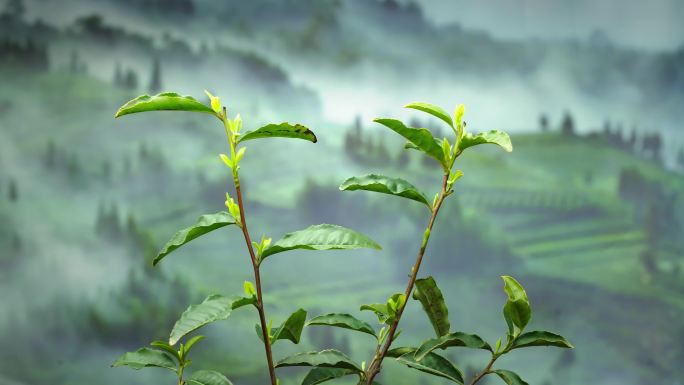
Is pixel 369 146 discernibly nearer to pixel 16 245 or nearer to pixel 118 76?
pixel 118 76

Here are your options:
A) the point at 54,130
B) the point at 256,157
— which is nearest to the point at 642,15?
the point at 256,157

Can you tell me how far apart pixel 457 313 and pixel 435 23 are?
3.53 feet

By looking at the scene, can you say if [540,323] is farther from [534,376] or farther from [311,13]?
[311,13]

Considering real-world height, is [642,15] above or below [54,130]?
above

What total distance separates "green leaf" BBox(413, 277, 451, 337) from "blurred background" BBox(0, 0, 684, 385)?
181cm

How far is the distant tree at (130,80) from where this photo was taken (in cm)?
284

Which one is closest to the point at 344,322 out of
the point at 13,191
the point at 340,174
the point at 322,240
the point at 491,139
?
the point at 322,240

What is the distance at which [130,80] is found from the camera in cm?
284

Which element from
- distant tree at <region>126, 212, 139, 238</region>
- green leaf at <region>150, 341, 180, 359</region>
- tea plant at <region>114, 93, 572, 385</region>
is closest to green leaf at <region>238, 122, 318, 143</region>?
tea plant at <region>114, 93, 572, 385</region>

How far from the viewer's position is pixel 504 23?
2.95 meters

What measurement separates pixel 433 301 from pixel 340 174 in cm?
197

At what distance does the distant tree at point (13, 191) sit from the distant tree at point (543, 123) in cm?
190

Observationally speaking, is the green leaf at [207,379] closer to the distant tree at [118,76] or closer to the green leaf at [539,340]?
the green leaf at [539,340]

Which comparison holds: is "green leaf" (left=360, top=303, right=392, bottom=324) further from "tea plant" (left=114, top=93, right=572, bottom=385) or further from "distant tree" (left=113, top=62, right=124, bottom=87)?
"distant tree" (left=113, top=62, right=124, bottom=87)
